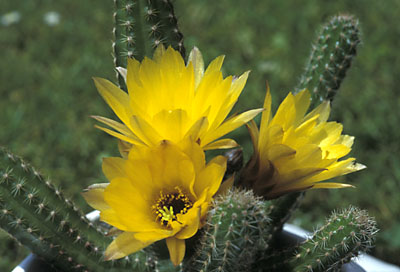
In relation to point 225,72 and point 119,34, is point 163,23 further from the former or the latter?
point 225,72

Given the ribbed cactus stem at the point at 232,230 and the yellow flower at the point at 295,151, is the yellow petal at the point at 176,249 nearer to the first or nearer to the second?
the ribbed cactus stem at the point at 232,230

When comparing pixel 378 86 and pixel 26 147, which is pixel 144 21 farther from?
pixel 378 86

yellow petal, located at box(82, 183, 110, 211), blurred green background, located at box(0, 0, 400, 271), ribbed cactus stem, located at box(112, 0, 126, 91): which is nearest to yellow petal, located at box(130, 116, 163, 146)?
yellow petal, located at box(82, 183, 110, 211)

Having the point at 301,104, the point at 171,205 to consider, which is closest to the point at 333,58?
the point at 301,104

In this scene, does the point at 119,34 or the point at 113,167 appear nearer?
the point at 113,167

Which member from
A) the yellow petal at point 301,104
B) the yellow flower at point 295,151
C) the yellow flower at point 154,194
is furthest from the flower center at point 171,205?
the yellow petal at point 301,104

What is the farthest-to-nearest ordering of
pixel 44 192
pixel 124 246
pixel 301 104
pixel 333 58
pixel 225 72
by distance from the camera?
pixel 225 72 → pixel 333 58 → pixel 44 192 → pixel 301 104 → pixel 124 246
